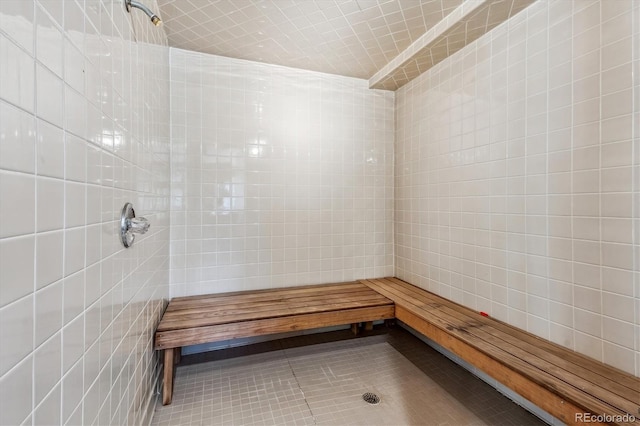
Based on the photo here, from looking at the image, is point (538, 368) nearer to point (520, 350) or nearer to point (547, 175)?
point (520, 350)

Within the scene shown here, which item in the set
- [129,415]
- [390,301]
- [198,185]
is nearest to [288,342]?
[390,301]

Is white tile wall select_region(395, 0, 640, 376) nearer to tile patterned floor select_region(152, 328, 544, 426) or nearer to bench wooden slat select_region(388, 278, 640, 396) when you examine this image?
bench wooden slat select_region(388, 278, 640, 396)

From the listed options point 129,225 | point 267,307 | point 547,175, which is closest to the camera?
point 129,225

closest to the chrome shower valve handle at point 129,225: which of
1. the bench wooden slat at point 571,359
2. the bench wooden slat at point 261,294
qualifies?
the bench wooden slat at point 261,294

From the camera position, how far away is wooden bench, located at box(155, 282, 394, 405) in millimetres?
1741

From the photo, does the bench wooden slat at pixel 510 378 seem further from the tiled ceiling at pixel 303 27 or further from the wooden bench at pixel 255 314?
the tiled ceiling at pixel 303 27

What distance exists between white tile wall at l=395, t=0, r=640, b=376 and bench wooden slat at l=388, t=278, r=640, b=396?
5cm

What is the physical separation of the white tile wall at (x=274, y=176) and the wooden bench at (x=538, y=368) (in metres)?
1.02

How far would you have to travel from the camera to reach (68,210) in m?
0.70

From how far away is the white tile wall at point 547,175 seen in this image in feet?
4.19

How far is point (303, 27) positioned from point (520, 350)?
246 centimetres

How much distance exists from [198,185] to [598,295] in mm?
2704

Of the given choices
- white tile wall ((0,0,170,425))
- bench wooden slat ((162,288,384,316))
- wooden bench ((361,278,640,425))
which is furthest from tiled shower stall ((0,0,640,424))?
bench wooden slat ((162,288,384,316))

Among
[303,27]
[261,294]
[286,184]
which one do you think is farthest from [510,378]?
[303,27]
